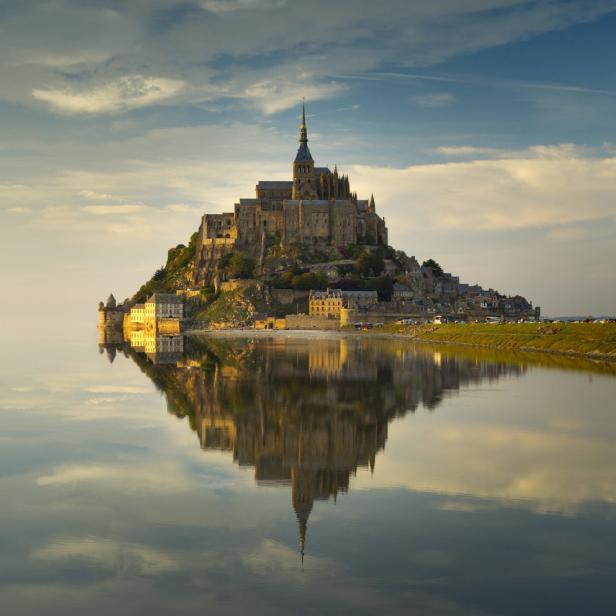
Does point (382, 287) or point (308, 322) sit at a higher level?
point (382, 287)

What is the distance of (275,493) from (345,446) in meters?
4.26

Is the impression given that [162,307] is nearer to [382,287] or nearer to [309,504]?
[382,287]

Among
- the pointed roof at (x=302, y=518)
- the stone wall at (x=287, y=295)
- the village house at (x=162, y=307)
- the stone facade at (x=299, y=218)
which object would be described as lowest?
the pointed roof at (x=302, y=518)

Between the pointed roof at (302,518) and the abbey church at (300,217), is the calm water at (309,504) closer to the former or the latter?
the pointed roof at (302,518)

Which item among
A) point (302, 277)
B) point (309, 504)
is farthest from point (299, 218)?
point (309, 504)

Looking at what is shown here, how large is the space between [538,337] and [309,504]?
46.1 metres

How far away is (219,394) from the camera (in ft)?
88.7

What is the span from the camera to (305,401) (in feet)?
81.7

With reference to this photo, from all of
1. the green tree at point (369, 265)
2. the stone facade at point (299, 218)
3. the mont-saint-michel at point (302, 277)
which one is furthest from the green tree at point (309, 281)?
the stone facade at point (299, 218)

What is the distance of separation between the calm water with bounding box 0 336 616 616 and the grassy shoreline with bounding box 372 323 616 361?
21.7 meters

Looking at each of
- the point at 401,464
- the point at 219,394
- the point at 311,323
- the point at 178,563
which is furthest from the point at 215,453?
the point at 311,323

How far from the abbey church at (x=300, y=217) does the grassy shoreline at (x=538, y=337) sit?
1479 inches

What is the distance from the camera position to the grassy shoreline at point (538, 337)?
4697 centimetres

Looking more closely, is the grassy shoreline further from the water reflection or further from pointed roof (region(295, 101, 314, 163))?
pointed roof (region(295, 101, 314, 163))
